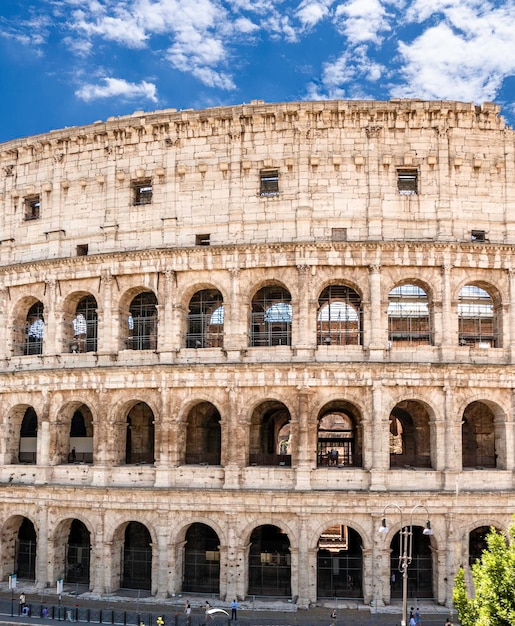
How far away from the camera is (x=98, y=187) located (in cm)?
3184

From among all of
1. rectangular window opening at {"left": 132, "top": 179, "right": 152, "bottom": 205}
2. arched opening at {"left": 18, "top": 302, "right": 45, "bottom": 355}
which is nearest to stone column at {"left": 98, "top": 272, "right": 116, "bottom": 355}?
rectangular window opening at {"left": 132, "top": 179, "right": 152, "bottom": 205}

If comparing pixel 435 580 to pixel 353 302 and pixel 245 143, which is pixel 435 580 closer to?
pixel 353 302

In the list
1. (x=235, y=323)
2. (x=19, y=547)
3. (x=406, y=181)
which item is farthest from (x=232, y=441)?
(x=406, y=181)

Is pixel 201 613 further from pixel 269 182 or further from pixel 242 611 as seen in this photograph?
pixel 269 182

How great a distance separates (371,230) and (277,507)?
1221 centimetres

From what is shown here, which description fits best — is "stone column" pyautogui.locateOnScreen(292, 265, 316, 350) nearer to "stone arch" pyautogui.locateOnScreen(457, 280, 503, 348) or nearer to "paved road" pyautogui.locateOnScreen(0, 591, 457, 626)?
"stone arch" pyautogui.locateOnScreen(457, 280, 503, 348)

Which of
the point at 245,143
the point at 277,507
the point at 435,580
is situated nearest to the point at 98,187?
the point at 245,143

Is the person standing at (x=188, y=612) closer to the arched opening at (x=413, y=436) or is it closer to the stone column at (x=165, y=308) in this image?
the stone column at (x=165, y=308)

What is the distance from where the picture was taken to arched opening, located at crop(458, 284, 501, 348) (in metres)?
31.0

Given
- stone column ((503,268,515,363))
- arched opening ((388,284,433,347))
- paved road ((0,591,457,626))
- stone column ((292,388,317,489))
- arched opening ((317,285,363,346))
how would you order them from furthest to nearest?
1. arched opening ((388,284,433,347))
2. arched opening ((317,285,363,346))
3. stone column ((503,268,515,363))
4. stone column ((292,388,317,489))
5. paved road ((0,591,457,626))

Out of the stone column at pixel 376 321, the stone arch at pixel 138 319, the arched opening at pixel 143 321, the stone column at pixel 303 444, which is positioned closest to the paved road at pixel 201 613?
the stone column at pixel 303 444

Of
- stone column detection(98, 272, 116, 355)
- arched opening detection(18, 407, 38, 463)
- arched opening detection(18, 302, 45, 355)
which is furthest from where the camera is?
arched opening detection(18, 407, 38, 463)

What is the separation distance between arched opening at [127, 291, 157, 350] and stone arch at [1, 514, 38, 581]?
9459 mm

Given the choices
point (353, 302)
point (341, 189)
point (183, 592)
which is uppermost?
point (341, 189)
